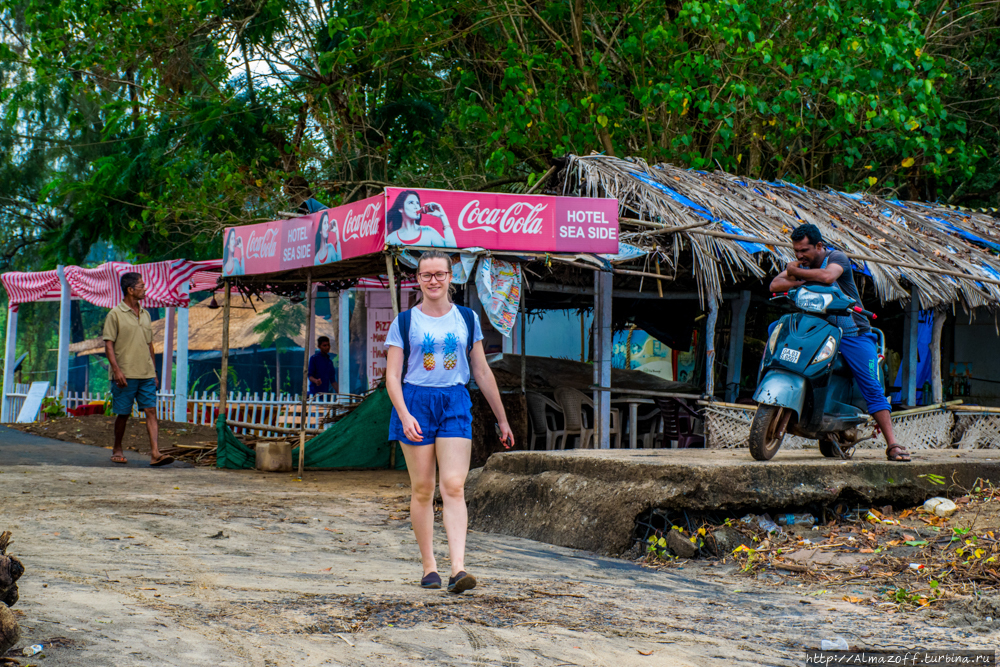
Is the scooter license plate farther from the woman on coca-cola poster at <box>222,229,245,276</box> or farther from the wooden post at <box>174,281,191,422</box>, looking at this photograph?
the wooden post at <box>174,281,191,422</box>

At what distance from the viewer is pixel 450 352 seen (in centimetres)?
423

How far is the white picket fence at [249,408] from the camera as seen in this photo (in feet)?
46.8

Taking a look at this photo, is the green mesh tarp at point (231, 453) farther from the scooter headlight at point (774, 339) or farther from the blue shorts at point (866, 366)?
the blue shorts at point (866, 366)

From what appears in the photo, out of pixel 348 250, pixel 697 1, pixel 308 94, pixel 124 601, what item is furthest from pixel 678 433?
pixel 308 94

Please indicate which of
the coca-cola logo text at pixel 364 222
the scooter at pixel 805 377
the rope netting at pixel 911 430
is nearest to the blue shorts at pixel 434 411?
the scooter at pixel 805 377

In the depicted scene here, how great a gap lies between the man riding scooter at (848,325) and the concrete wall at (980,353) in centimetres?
920

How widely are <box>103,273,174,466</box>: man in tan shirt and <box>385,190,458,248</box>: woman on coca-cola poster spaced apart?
306 centimetres

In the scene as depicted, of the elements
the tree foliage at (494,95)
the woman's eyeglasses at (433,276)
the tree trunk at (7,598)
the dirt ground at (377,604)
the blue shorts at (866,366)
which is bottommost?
the dirt ground at (377,604)

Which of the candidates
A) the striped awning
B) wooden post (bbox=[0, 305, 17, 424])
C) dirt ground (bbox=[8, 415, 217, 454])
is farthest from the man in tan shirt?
wooden post (bbox=[0, 305, 17, 424])

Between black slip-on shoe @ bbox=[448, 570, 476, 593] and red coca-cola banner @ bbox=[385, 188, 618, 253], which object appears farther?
red coca-cola banner @ bbox=[385, 188, 618, 253]

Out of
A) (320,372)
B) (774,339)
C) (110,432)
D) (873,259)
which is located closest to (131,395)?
(110,432)

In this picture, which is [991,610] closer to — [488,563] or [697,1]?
[488,563]

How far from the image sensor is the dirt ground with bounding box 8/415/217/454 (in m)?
12.7

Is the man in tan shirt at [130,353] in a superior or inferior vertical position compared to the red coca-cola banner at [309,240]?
inferior
